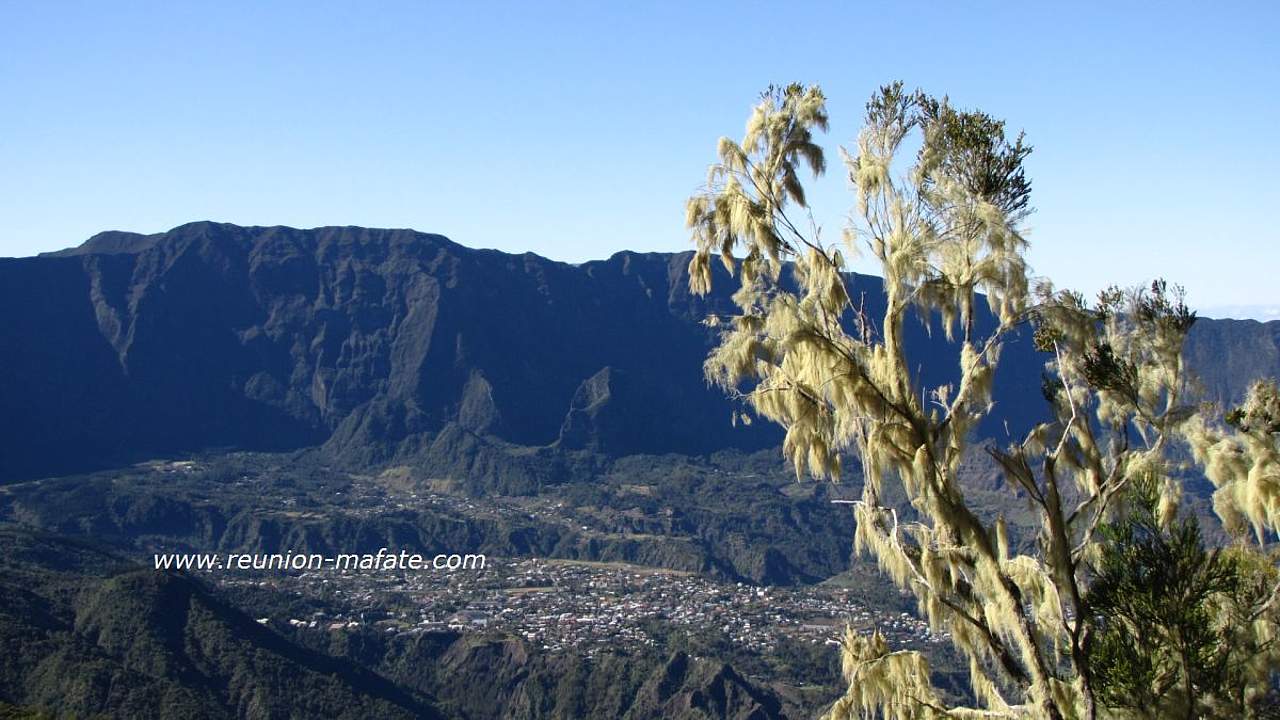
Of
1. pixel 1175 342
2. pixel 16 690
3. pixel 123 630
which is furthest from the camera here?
pixel 123 630

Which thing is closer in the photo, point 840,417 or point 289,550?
point 840,417

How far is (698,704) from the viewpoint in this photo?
109062mm

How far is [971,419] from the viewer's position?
34.3 feet

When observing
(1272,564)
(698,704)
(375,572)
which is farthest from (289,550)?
(1272,564)

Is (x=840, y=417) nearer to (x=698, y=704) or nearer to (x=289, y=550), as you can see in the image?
(x=698, y=704)

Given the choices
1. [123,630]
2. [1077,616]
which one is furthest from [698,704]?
[1077,616]

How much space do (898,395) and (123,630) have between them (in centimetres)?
10512

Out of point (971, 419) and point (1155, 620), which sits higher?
point (971, 419)

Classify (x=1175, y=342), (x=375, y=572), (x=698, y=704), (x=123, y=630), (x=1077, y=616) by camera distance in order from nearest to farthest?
(x=1077, y=616) < (x=1175, y=342) < (x=123, y=630) < (x=698, y=704) < (x=375, y=572)

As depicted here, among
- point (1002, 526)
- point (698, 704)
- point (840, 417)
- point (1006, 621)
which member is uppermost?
point (840, 417)

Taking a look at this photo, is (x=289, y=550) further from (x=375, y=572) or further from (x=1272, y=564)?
(x=1272, y=564)

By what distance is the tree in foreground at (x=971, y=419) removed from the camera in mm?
10148

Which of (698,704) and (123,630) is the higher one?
(123,630)

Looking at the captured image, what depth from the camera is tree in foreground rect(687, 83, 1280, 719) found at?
400 inches
